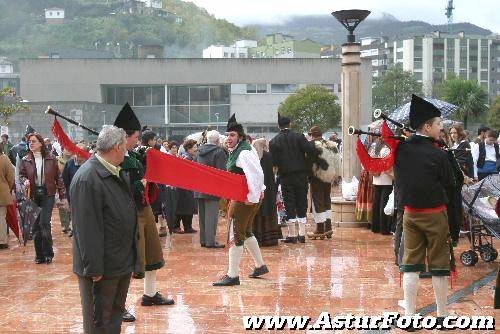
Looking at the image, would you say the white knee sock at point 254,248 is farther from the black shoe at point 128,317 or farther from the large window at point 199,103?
the large window at point 199,103

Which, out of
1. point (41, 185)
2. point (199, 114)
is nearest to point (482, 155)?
point (41, 185)

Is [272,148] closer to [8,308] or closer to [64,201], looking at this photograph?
[64,201]

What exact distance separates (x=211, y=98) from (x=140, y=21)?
92.6 meters

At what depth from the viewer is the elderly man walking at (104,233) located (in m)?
5.15

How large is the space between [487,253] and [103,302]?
19.8ft

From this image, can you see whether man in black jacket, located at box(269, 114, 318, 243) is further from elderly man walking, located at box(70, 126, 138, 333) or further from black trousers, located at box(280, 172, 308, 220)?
elderly man walking, located at box(70, 126, 138, 333)

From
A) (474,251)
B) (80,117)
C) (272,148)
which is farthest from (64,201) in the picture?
(80,117)

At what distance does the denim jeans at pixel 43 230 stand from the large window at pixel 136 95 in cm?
5411

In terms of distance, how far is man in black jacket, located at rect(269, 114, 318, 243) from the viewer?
38.9ft

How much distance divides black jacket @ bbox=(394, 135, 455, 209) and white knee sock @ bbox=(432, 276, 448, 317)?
0.65 m

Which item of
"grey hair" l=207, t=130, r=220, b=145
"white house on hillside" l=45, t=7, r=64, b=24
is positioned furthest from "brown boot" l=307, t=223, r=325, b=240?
"white house on hillside" l=45, t=7, r=64, b=24

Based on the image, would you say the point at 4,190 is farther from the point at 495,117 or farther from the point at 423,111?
the point at 495,117

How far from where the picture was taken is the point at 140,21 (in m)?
153

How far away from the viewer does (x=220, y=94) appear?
65875 millimetres
